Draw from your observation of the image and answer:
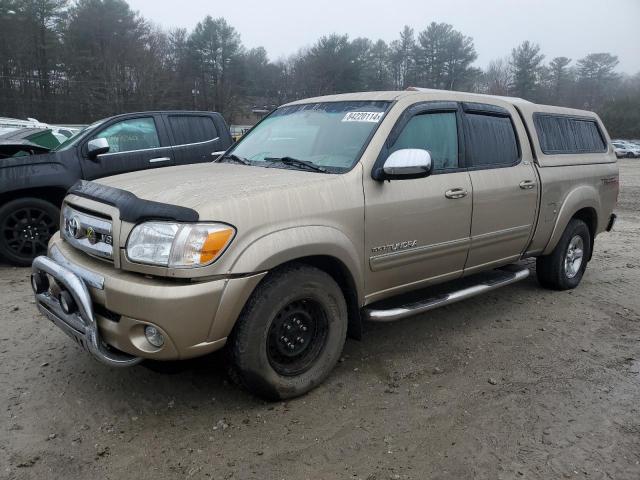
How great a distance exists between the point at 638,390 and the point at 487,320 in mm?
1386

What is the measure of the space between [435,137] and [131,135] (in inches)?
171

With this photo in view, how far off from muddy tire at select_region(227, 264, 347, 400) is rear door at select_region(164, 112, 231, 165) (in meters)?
4.25

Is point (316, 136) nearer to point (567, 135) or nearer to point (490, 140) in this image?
point (490, 140)

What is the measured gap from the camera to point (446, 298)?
3867 millimetres

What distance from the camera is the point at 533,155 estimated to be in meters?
4.70

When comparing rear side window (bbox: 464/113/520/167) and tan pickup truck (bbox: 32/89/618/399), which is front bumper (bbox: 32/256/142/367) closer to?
tan pickup truck (bbox: 32/89/618/399)

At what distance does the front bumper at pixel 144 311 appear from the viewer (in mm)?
2566

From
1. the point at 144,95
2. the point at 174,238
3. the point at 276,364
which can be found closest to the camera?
the point at 174,238

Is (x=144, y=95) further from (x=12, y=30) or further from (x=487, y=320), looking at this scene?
(x=487, y=320)

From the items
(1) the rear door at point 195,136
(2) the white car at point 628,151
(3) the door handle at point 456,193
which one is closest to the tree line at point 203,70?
(2) the white car at point 628,151

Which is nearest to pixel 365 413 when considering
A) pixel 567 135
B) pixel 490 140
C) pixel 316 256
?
pixel 316 256

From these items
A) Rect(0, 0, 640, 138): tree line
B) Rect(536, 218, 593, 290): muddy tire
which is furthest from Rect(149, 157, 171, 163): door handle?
Rect(0, 0, 640, 138): tree line

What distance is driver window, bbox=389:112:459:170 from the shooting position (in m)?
3.70

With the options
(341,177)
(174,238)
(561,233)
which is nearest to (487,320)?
(561,233)
